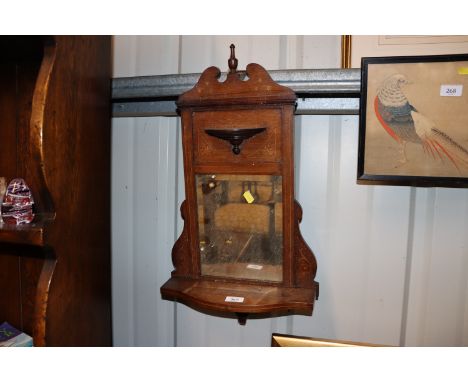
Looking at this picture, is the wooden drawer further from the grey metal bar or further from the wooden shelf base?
the wooden shelf base

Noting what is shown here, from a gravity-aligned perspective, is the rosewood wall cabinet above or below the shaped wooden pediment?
below

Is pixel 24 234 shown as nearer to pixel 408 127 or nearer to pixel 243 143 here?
pixel 243 143

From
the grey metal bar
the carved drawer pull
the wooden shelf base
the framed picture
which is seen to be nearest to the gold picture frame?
the wooden shelf base

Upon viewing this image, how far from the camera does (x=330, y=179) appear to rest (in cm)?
115

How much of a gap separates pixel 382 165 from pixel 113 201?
968 millimetres

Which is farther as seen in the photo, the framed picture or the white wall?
the white wall

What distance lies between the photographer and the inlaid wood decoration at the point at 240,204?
101 centimetres

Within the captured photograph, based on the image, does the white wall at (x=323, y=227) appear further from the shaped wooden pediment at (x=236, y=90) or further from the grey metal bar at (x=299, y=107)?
the shaped wooden pediment at (x=236, y=90)

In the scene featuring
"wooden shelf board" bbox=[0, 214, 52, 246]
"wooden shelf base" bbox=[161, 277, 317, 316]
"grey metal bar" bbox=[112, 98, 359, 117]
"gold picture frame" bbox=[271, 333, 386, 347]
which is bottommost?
"gold picture frame" bbox=[271, 333, 386, 347]

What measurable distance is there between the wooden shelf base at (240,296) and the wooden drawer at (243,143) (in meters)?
0.40

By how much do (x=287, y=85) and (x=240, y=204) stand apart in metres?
0.41

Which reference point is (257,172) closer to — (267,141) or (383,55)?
(267,141)

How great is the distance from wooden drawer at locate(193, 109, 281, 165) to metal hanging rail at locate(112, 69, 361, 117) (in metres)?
0.14

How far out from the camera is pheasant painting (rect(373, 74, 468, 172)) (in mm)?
1010
